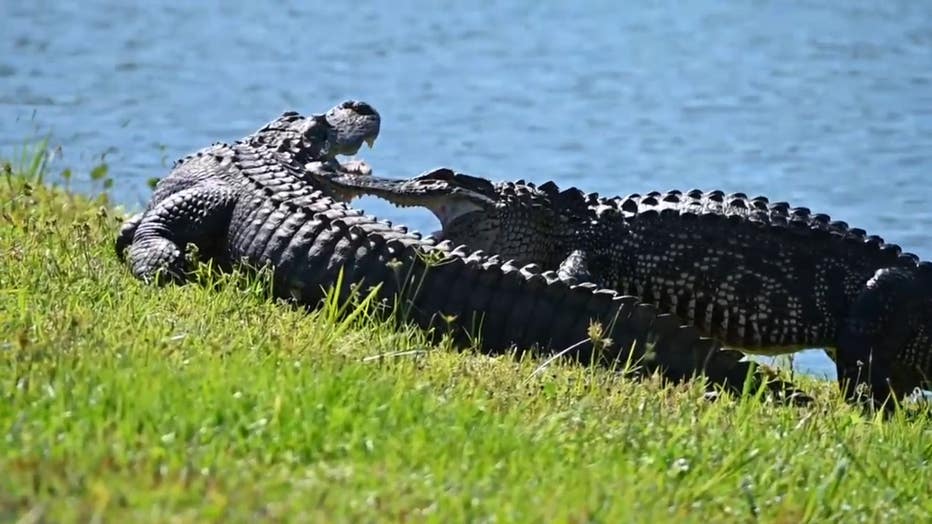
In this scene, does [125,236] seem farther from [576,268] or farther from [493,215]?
[576,268]

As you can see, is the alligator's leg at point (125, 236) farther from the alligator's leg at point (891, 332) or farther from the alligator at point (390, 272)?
the alligator's leg at point (891, 332)

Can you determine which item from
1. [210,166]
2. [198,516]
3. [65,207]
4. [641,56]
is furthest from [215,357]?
[641,56]

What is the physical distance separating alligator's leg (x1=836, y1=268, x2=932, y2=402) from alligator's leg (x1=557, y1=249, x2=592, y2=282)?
1082mm

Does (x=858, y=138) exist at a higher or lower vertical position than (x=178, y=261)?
higher

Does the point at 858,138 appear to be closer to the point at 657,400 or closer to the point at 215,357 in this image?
the point at 657,400

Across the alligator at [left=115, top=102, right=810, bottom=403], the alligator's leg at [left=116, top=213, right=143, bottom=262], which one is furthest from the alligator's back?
→ the alligator's leg at [left=116, top=213, right=143, bottom=262]

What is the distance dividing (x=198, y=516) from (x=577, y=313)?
2776mm

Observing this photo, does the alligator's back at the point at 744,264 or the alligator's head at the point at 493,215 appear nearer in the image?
the alligator's back at the point at 744,264

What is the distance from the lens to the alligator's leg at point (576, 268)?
7230 mm

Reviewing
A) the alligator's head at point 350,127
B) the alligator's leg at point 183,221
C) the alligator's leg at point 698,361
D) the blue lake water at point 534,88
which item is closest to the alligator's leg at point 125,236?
the alligator's leg at point 183,221

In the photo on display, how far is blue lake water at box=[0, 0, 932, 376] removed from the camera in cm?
1352

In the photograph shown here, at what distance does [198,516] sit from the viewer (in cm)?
373

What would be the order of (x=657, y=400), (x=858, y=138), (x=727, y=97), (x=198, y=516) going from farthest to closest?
(x=727, y=97) → (x=858, y=138) → (x=657, y=400) → (x=198, y=516)

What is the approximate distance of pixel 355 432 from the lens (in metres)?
4.51
